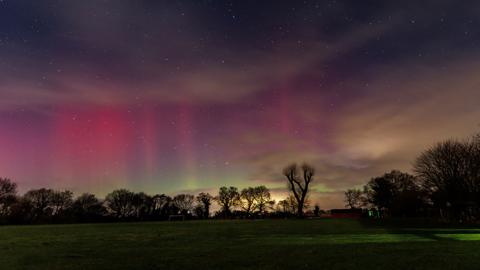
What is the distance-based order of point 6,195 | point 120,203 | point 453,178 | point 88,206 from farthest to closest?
point 120,203 < point 88,206 < point 6,195 < point 453,178

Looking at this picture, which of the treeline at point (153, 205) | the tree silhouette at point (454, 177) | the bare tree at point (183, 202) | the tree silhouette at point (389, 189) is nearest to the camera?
the tree silhouette at point (454, 177)

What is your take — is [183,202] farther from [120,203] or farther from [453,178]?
[453,178]

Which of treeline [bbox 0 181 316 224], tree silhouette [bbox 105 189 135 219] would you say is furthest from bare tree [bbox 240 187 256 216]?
tree silhouette [bbox 105 189 135 219]

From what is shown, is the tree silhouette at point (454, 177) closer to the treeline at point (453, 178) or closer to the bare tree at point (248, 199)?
the treeline at point (453, 178)

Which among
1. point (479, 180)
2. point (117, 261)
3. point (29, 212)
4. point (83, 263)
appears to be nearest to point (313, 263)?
point (117, 261)

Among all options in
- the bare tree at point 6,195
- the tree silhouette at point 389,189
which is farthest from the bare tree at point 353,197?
the bare tree at point 6,195

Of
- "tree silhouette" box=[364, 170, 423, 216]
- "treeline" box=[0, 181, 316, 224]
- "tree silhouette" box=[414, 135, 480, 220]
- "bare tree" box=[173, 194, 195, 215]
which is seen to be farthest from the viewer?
"bare tree" box=[173, 194, 195, 215]

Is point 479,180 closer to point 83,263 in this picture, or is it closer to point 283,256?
point 283,256

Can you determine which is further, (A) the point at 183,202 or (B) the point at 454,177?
(A) the point at 183,202

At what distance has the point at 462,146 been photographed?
2122 inches

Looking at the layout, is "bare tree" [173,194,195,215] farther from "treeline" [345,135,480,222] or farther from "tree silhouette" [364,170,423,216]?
"treeline" [345,135,480,222]

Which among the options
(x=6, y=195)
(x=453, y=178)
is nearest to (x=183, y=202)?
(x=6, y=195)

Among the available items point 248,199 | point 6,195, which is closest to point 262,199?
point 248,199

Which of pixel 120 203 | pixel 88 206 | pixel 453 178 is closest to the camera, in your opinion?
pixel 453 178
